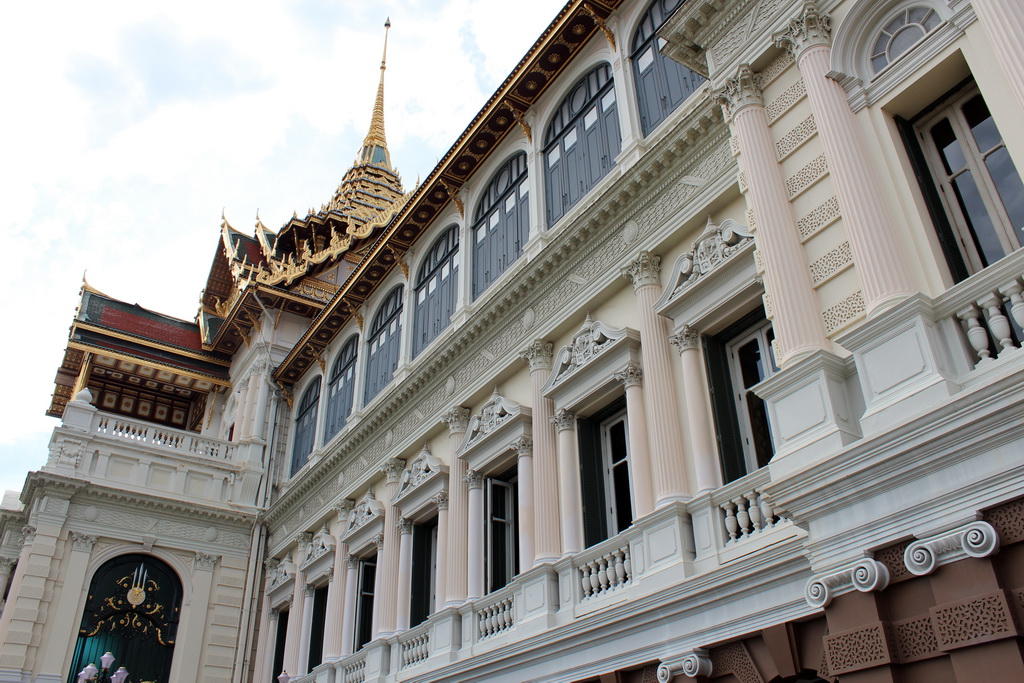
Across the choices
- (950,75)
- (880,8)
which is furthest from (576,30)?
(950,75)

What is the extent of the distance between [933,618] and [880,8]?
19.0 feet

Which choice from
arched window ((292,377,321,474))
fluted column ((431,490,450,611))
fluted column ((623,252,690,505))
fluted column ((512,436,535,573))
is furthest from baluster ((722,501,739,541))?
arched window ((292,377,321,474))

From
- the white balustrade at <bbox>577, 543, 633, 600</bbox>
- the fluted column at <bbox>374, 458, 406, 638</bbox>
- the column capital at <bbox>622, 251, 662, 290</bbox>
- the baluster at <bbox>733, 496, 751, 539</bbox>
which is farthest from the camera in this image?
the fluted column at <bbox>374, 458, 406, 638</bbox>

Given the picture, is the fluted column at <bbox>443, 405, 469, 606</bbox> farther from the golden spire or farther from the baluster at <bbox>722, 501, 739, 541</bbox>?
the golden spire

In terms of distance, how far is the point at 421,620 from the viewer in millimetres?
15469

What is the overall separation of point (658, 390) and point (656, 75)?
523 centimetres

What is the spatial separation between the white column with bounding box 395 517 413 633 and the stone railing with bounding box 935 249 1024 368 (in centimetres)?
1112

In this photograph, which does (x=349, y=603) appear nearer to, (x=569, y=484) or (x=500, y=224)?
(x=569, y=484)

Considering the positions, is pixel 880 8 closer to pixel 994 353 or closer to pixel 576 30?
pixel 994 353

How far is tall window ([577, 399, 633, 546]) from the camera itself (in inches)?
459

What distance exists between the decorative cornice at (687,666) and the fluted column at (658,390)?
1.74m

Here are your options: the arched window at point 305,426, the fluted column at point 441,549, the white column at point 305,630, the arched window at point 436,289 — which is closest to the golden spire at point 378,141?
the arched window at point 305,426

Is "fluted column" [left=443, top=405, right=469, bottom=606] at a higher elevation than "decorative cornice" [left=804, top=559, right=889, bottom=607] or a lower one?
higher

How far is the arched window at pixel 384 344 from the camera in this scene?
64.5 ft
